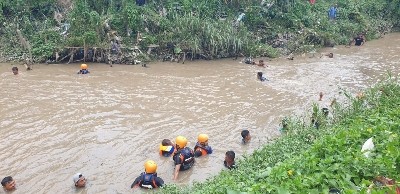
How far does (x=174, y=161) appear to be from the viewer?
9219mm

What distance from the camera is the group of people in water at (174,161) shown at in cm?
828

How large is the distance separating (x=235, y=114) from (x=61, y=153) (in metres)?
4.84

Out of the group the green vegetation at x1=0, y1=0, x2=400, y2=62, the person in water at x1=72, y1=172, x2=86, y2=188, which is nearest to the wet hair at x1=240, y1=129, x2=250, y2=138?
the person in water at x1=72, y1=172, x2=86, y2=188

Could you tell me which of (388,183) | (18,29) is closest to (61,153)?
(388,183)

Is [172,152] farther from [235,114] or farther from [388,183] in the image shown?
[388,183]

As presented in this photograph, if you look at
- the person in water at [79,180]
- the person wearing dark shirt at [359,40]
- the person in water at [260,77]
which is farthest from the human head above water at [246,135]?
the person wearing dark shirt at [359,40]

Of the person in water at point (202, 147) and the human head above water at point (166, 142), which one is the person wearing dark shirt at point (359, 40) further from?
the human head above water at point (166, 142)

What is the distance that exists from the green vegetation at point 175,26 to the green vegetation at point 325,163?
10.2m

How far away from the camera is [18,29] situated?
17.9 metres

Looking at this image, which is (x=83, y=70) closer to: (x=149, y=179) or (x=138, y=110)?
(x=138, y=110)

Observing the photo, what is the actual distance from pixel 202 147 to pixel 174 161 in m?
0.83

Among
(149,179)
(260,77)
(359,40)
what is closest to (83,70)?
(260,77)

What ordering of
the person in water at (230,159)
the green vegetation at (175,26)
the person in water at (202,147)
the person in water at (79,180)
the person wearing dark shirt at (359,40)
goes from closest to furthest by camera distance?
the person in water at (79,180) < the person in water at (230,159) < the person in water at (202,147) < the green vegetation at (175,26) < the person wearing dark shirt at (359,40)

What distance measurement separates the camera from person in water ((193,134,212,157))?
9695 mm
